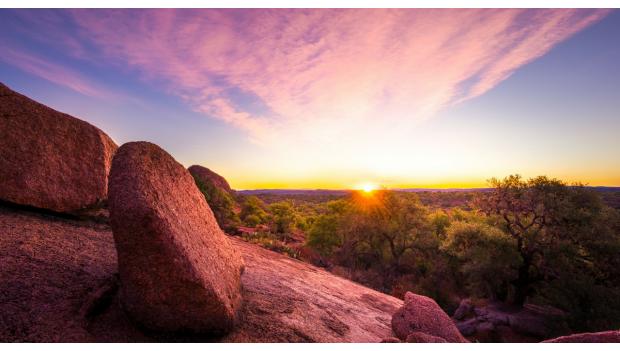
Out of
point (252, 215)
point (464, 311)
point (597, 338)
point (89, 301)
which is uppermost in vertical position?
point (89, 301)

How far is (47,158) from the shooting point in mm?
6223

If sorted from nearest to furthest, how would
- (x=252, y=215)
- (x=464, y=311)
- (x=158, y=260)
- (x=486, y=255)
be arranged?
(x=158, y=260)
(x=486, y=255)
(x=464, y=311)
(x=252, y=215)

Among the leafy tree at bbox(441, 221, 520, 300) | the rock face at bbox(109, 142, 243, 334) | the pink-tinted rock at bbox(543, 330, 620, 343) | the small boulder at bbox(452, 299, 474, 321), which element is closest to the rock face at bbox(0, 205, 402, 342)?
the rock face at bbox(109, 142, 243, 334)

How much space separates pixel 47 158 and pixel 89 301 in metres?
4.29

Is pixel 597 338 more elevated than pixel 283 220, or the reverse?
pixel 597 338

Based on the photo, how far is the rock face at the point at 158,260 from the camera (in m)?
3.47

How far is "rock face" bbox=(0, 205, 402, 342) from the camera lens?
3.43m

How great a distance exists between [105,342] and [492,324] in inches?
712

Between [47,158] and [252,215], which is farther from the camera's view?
[252,215]

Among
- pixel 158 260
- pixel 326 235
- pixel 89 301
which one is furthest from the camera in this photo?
pixel 326 235

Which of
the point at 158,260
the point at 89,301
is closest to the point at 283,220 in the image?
the point at 89,301

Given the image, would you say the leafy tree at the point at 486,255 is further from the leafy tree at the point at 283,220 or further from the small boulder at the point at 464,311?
the leafy tree at the point at 283,220

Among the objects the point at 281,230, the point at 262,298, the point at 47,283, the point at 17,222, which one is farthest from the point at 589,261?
the point at 281,230

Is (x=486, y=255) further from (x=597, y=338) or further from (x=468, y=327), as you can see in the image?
(x=597, y=338)
